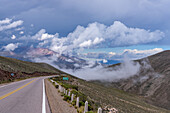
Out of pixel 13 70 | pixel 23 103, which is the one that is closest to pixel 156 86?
pixel 13 70

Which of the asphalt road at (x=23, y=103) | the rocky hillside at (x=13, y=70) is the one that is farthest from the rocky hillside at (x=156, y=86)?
the asphalt road at (x=23, y=103)

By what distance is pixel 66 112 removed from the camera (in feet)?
35.4

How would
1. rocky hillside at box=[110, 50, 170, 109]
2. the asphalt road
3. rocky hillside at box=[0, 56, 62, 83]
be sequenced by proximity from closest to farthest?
1. the asphalt road
2. rocky hillside at box=[0, 56, 62, 83]
3. rocky hillside at box=[110, 50, 170, 109]

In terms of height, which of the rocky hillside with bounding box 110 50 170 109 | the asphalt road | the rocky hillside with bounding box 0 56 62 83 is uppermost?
the rocky hillside with bounding box 0 56 62 83

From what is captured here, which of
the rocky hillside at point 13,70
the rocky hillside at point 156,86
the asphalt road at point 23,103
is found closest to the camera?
the asphalt road at point 23,103

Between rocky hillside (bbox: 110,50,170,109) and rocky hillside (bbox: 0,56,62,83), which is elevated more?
rocky hillside (bbox: 0,56,62,83)

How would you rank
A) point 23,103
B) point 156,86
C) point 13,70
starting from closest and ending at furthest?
1. point 23,103
2. point 13,70
3. point 156,86

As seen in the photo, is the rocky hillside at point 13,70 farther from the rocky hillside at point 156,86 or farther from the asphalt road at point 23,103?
the rocky hillside at point 156,86

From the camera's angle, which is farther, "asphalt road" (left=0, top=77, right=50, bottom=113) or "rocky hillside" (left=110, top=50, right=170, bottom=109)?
"rocky hillside" (left=110, top=50, right=170, bottom=109)

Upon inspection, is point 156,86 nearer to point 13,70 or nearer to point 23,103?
point 13,70

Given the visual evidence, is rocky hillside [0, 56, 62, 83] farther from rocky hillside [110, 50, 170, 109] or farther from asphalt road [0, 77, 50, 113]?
rocky hillside [110, 50, 170, 109]

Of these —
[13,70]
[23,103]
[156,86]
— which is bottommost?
[156,86]

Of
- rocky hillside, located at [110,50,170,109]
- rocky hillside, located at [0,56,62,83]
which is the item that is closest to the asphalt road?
rocky hillside, located at [0,56,62,83]

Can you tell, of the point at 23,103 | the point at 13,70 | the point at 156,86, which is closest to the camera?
the point at 23,103
